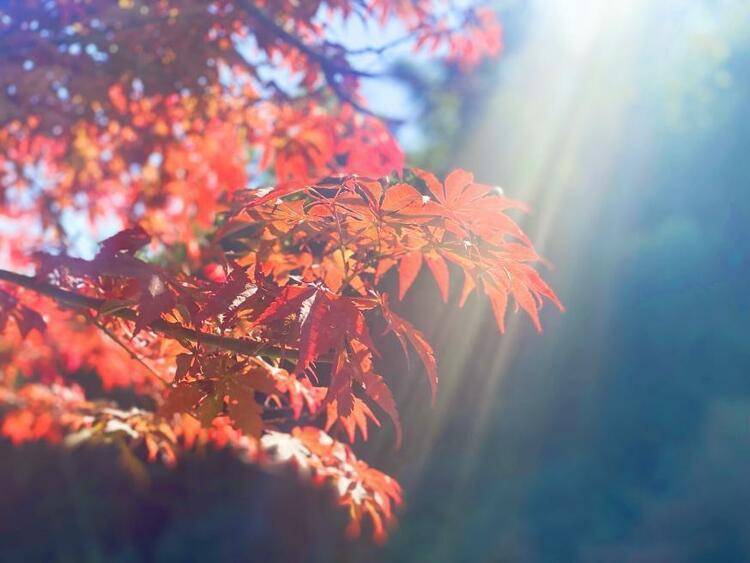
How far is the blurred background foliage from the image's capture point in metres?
4.65

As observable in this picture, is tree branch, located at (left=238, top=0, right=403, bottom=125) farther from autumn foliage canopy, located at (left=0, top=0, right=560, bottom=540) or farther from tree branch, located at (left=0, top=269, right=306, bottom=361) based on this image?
tree branch, located at (left=0, top=269, right=306, bottom=361)

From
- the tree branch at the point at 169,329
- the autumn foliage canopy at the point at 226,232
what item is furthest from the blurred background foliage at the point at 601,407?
the tree branch at the point at 169,329

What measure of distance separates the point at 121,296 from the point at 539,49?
810 centimetres

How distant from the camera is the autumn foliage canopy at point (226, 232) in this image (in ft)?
3.71

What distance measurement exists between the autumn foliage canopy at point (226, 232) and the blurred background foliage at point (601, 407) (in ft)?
6.08

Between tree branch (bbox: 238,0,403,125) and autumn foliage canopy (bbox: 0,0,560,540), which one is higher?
tree branch (bbox: 238,0,403,125)

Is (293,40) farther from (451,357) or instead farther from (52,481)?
(52,481)

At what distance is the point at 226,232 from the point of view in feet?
4.29

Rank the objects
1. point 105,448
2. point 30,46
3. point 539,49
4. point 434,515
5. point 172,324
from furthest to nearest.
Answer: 1. point 539,49
2. point 105,448
3. point 434,515
4. point 30,46
5. point 172,324

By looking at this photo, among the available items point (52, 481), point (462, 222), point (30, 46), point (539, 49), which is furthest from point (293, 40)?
point (539, 49)

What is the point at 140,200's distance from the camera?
307 cm

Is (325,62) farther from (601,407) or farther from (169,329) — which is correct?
(601,407)

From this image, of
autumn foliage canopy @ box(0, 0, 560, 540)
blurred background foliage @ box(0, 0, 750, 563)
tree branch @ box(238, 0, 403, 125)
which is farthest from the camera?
blurred background foliage @ box(0, 0, 750, 563)

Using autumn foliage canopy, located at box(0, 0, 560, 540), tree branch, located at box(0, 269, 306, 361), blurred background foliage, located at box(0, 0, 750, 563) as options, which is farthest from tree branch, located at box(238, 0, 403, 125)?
blurred background foliage, located at box(0, 0, 750, 563)
